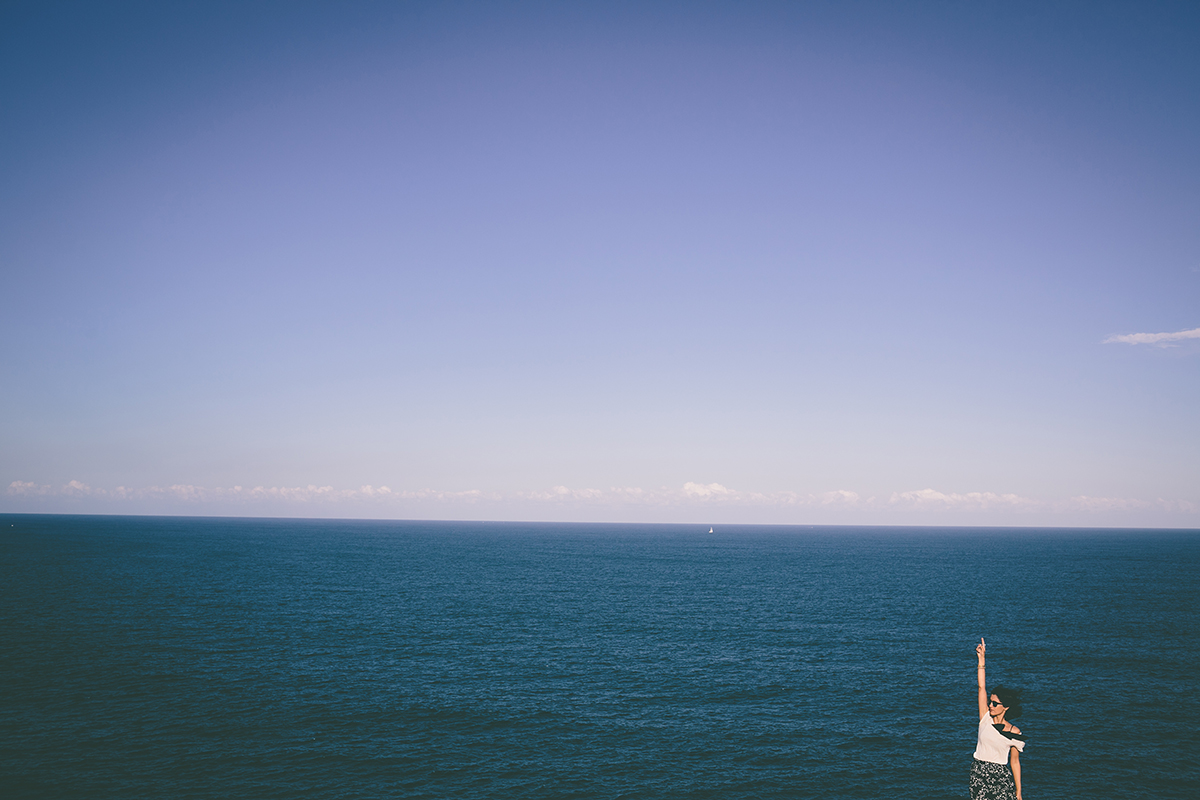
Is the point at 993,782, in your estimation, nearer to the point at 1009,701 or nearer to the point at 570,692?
the point at 1009,701

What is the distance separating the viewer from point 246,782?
37781mm

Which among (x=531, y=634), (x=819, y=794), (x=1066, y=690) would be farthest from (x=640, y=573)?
(x=819, y=794)

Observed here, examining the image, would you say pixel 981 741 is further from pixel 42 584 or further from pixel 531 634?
pixel 42 584

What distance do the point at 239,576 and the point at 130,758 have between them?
95.7 m

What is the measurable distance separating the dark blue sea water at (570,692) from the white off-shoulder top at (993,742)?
2948 cm

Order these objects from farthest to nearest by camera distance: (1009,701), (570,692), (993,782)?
(570,692)
(993,782)
(1009,701)

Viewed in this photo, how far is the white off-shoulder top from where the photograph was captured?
12484mm

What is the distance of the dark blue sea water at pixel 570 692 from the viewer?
3912 centimetres

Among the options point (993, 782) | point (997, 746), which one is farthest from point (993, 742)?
point (993, 782)

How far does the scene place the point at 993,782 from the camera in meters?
12.8

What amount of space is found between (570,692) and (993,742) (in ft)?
153

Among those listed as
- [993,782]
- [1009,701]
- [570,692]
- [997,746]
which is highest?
[1009,701]

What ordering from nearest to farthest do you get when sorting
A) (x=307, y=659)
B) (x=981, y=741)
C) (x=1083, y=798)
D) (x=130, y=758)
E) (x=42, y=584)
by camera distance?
(x=981, y=741), (x=1083, y=798), (x=130, y=758), (x=307, y=659), (x=42, y=584)

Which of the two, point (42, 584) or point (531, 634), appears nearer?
point (531, 634)
